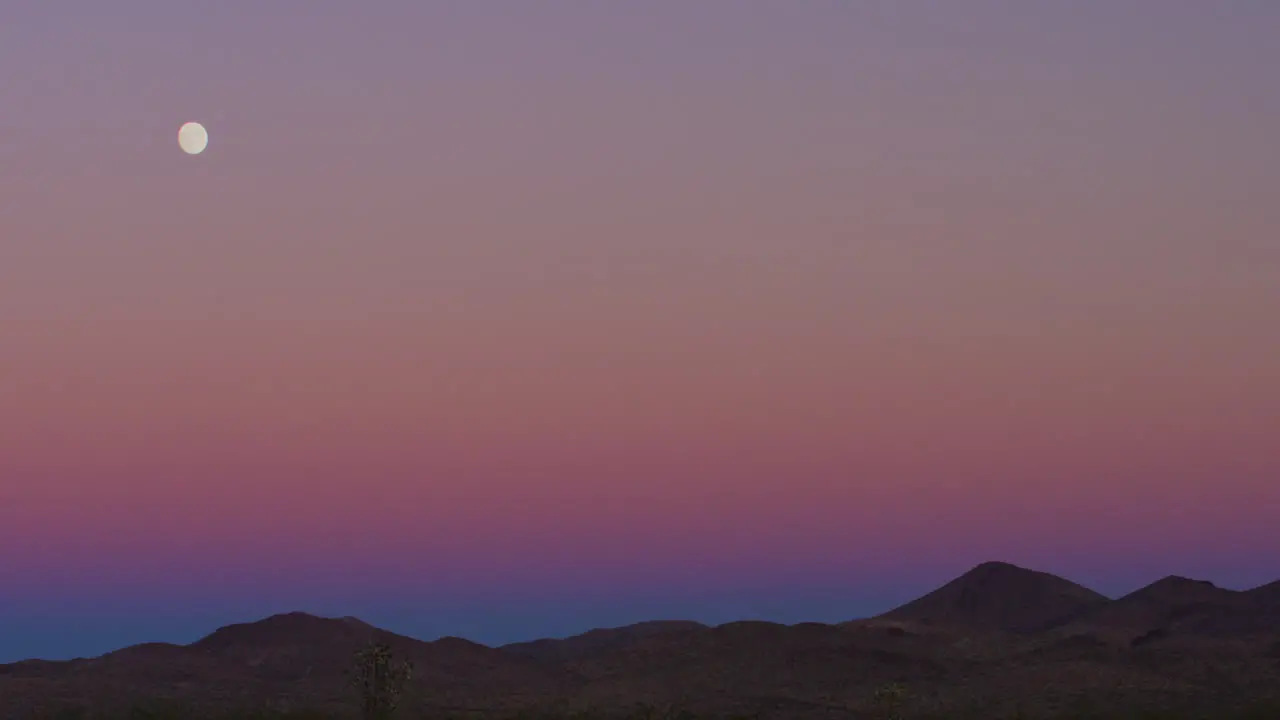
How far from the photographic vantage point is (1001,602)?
13775 cm

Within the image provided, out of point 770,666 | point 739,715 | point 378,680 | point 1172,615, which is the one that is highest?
point 1172,615

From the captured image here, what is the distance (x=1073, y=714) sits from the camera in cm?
8044

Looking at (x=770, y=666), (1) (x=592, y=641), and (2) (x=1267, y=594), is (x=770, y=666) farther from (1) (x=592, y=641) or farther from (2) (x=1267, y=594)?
(2) (x=1267, y=594)

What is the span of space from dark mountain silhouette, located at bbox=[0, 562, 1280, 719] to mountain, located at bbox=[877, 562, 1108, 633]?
2.24 feet

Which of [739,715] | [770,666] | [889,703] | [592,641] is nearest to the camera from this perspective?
[889,703]

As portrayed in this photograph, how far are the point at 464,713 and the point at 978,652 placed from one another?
44142mm

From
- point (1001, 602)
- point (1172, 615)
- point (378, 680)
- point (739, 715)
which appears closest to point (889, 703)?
point (739, 715)

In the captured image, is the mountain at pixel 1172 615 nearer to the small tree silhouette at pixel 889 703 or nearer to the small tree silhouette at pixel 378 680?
the small tree silhouette at pixel 889 703

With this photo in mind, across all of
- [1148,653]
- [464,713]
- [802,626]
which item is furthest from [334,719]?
[1148,653]

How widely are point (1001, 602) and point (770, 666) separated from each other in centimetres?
4171

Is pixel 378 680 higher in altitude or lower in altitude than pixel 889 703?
higher

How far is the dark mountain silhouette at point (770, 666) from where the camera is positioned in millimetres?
89688

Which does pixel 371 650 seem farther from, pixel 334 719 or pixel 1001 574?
pixel 1001 574

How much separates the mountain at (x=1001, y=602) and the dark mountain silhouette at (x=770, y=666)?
68cm
